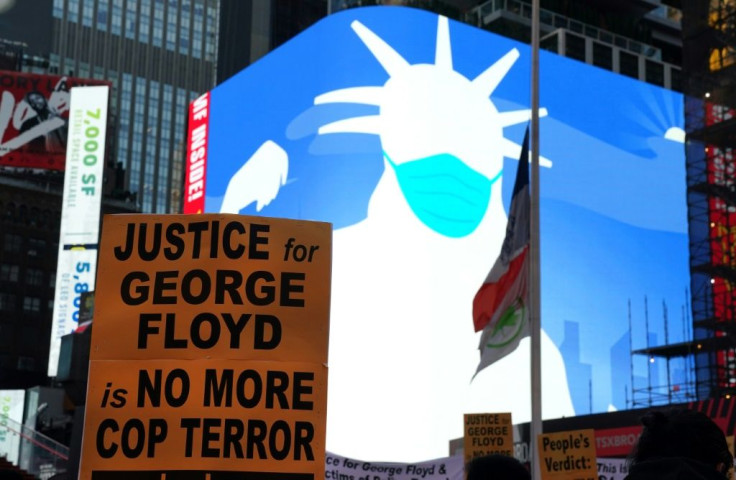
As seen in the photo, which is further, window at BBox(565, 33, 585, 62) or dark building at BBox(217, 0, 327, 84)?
window at BBox(565, 33, 585, 62)

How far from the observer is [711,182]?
1435 inches

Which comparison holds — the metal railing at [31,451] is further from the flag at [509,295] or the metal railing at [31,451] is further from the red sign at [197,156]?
the red sign at [197,156]

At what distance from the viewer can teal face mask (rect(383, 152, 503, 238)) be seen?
125 feet

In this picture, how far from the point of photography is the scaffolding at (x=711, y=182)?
34500mm

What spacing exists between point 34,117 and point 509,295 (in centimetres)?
7905

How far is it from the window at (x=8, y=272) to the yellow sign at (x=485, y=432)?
103817mm

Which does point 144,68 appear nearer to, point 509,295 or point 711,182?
point 711,182

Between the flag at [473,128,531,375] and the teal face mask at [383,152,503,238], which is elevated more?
the teal face mask at [383,152,503,238]

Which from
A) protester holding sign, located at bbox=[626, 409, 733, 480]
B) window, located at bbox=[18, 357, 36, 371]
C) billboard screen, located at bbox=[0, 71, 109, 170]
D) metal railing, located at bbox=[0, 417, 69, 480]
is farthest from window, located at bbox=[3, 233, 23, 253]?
protester holding sign, located at bbox=[626, 409, 733, 480]

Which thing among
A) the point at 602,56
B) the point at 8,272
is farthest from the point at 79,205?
the point at 8,272

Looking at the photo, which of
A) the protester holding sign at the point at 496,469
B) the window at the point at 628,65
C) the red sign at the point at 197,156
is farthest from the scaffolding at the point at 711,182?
the protester holding sign at the point at 496,469

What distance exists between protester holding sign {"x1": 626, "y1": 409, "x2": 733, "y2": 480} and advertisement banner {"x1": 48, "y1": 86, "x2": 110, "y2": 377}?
65.9 meters

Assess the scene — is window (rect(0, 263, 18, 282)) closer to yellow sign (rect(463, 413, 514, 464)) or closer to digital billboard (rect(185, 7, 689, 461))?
digital billboard (rect(185, 7, 689, 461))

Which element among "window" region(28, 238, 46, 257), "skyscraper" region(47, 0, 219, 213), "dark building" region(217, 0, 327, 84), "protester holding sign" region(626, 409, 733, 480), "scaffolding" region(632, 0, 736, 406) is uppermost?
"skyscraper" region(47, 0, 219, 213)
